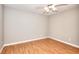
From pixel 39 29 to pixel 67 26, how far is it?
3.36 feet

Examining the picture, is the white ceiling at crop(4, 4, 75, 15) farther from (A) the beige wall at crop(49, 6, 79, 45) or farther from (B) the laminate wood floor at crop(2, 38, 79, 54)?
(B) the laminate wood floor at crop(2, 38, 79, 54)

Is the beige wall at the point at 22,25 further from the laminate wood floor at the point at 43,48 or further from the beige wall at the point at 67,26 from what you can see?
the beige wall at the point at 67,26

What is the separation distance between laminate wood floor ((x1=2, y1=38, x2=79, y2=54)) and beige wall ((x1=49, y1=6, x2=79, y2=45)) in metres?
0.27

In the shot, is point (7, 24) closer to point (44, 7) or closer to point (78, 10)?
point (44, 7)

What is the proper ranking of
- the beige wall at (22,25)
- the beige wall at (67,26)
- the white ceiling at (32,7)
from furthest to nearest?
the beige wall at (67,26)
the beige wall at (22,25)
the white ceiling at (32,7)

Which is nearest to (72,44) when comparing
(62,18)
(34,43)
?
(62,18)

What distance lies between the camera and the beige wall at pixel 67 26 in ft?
11.1

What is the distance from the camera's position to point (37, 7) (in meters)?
2.88

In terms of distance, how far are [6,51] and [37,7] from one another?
4.91ft

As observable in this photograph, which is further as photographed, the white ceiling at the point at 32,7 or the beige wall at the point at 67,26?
the beige wall at the point at 67,26

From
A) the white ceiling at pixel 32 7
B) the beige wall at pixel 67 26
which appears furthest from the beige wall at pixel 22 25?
Answer: the beige wall at pixel 67 26

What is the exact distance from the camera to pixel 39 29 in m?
3.25

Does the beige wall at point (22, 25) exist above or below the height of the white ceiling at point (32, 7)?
below
